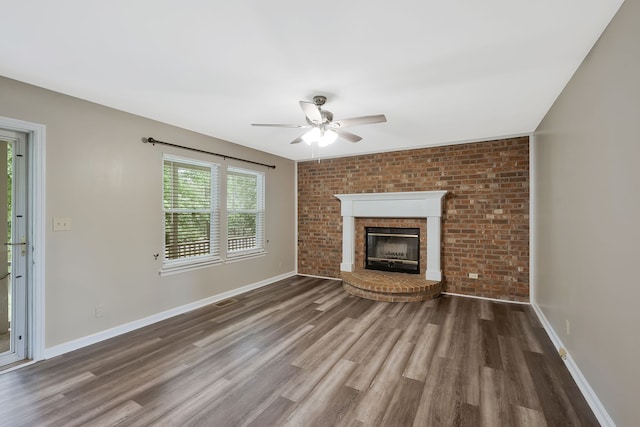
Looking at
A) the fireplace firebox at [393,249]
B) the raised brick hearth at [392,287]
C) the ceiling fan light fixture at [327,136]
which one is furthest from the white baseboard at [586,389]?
the ceiling fan light fixture at [327,136]

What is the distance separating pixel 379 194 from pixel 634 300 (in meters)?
3.49

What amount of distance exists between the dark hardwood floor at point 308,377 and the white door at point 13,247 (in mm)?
344

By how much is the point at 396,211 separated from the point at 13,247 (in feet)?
14.8

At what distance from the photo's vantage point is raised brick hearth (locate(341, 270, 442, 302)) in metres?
4.10

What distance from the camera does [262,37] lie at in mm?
1762

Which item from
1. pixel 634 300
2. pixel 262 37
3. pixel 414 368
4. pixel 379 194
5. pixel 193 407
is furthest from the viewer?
pixel 379 194

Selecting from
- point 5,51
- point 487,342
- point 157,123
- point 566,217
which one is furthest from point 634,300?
point 157,123

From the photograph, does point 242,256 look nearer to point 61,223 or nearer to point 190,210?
point 190,210

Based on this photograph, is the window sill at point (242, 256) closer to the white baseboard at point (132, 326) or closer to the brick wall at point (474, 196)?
the white baseboard at point (132, 326)

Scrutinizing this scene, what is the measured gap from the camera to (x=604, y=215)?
1.72 m

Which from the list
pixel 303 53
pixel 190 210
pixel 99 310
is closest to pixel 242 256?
pixel 190 210

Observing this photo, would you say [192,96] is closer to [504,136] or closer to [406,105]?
[406,105]

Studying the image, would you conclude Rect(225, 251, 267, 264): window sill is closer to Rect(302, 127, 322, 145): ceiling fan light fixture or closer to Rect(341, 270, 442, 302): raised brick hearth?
Rect(341, 270, 442, 302): raised brick hearth

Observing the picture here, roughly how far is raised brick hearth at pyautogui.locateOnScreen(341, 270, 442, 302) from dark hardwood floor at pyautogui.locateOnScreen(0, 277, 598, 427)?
2.00 ft
